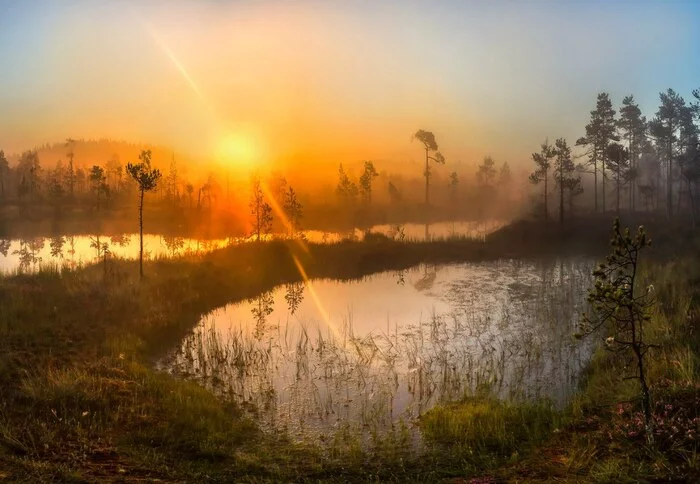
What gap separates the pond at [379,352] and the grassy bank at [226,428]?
0.97 m

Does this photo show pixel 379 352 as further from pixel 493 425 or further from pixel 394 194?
pixel 394 194

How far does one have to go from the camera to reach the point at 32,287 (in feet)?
65.1

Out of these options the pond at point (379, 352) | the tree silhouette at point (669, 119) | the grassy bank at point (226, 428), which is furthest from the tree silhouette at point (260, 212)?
the tree silhouette at point (669, 119)

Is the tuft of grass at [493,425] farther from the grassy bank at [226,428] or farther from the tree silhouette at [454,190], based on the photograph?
the tree silhouette at [454,190]

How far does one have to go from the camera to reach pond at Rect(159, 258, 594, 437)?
39.8ft

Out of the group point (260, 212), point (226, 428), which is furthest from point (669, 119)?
point (226, 428)

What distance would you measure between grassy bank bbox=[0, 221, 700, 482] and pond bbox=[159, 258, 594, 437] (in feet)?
3.18

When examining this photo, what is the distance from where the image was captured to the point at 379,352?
635 inches

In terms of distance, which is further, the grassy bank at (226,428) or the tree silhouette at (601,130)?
the tree silhouette at (601,130)

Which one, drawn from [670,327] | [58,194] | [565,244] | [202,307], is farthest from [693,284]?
[58,194]

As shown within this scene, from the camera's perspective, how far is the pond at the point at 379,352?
12.1 meters

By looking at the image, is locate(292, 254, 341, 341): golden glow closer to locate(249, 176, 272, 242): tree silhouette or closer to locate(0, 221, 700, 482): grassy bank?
locate(249, 176, 272, 242): tree silhouette

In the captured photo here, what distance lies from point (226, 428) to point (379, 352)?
6.82 meters

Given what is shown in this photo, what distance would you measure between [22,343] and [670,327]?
59.6ft
